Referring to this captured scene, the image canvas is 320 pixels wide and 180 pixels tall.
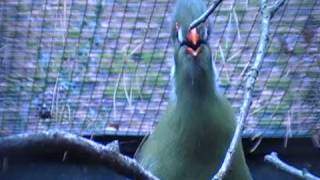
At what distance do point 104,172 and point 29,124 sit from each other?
357mm

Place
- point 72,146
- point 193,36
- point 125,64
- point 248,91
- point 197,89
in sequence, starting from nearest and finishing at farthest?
point 72,146 → point 248,91 → point 193,36 → point 197,89 → point 125,64

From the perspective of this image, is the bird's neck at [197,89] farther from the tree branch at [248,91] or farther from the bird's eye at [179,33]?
the tree branch at [248,91]

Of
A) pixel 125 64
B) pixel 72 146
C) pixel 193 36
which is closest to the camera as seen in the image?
pixel 72 146

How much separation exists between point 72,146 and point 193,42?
978 mm

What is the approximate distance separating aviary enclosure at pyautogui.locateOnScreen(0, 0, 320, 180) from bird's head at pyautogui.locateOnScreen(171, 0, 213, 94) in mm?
551

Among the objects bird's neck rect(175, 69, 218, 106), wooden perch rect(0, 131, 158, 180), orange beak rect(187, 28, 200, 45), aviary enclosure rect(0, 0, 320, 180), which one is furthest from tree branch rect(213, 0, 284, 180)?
aviary enclosure rect(0, 0, 320, 180)

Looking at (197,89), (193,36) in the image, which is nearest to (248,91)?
(193,36)

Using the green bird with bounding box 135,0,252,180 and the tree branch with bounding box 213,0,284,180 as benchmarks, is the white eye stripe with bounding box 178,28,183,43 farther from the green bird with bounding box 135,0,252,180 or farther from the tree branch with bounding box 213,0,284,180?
the tree branch with bounding box 213,0,284,180

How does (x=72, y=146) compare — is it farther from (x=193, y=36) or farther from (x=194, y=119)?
(x=194, y=119)

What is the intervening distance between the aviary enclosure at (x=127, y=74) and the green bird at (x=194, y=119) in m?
0.49

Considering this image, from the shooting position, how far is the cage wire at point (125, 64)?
281 cm

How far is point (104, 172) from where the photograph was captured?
122 inches

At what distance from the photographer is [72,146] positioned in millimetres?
1121

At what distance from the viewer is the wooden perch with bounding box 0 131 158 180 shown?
3.47 ft
